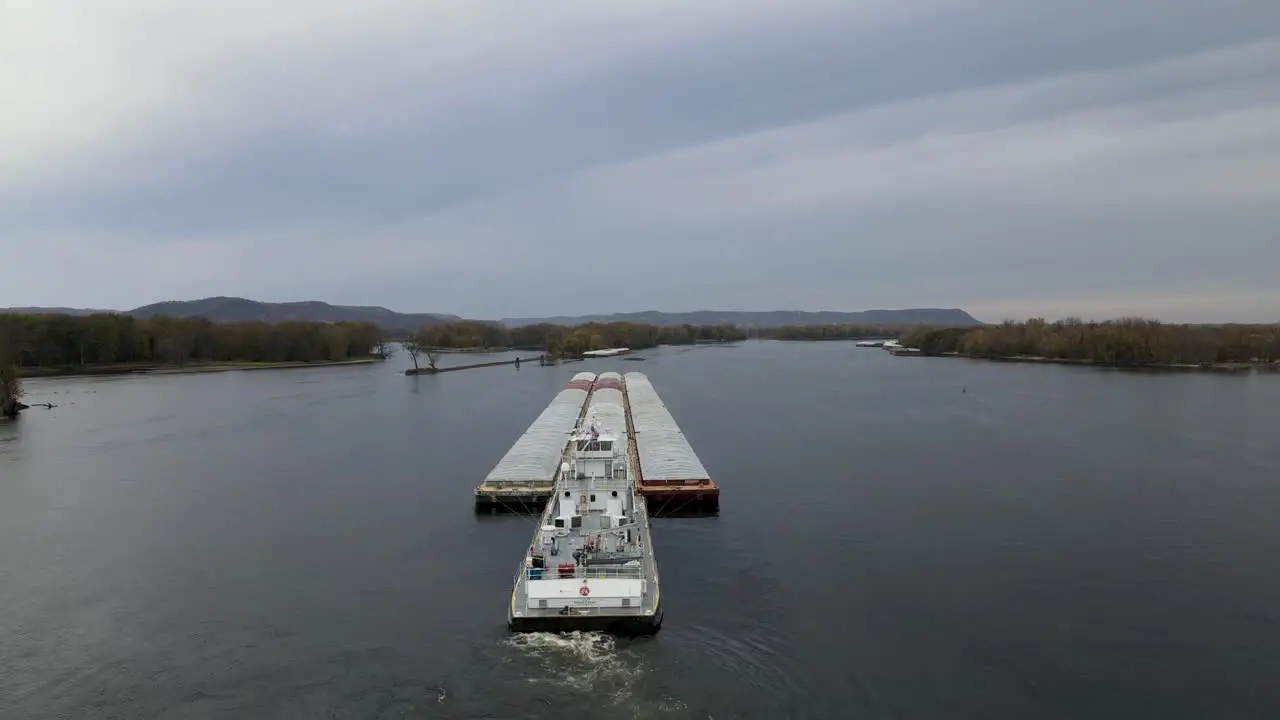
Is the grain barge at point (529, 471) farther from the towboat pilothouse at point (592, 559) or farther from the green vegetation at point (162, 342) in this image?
the green vegetation at point (162, 342)

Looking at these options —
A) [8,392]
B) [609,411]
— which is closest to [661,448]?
[609,411]

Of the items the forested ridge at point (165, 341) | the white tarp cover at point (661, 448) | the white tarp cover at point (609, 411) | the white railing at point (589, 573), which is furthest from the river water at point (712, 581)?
the forested ridge at point (165, 341)

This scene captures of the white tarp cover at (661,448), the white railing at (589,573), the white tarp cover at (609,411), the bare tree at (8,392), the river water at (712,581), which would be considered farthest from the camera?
the bare tree at (8,392)

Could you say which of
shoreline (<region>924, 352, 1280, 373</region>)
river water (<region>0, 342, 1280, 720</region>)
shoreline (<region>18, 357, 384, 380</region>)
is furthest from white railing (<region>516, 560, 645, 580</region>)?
shoreline (<region>18, 357, 384, 380</region>)

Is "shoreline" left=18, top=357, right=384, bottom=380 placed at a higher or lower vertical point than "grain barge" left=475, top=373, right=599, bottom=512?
higher

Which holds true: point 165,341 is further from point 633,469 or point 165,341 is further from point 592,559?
point 592,559

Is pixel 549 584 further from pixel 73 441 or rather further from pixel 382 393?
pixel 382 393

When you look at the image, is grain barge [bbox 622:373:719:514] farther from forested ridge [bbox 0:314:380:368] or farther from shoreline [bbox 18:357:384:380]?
shoreline [bbox 18:357:384:380]
